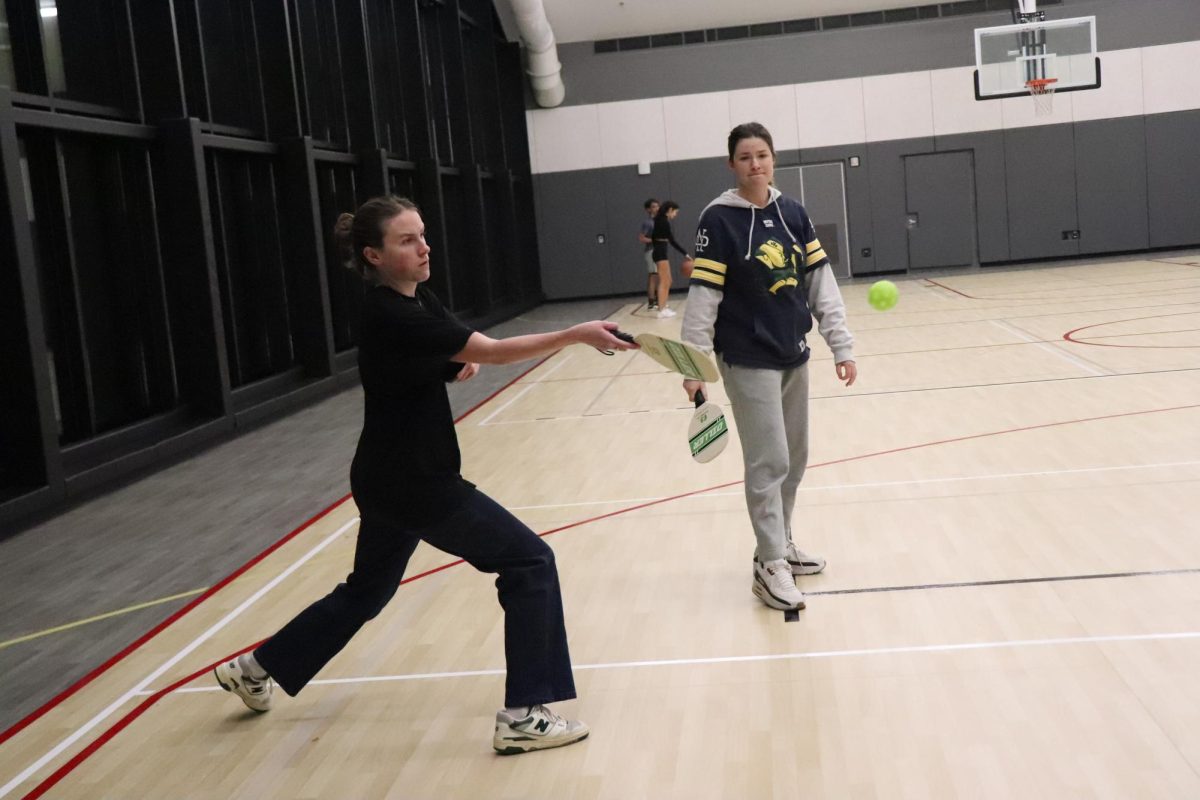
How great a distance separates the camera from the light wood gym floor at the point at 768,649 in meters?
3.17

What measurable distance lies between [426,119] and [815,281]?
505 inches

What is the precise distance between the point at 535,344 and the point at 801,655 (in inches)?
60.8

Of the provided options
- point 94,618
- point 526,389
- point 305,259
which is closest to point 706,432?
point 94,618

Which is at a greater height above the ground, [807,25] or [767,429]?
[807,25]

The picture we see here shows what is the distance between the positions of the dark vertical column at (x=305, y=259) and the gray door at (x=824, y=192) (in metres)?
12.7

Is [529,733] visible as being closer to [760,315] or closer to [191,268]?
[760,315]

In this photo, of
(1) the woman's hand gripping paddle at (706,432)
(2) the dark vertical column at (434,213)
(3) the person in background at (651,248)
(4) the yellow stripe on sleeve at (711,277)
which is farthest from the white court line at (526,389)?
(1) the woman's hand gripping paddle at (706,432)

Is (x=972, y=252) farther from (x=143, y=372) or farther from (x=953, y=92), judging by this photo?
(x=143, y=372)

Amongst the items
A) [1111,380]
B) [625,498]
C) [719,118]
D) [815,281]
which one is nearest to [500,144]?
[719,118]

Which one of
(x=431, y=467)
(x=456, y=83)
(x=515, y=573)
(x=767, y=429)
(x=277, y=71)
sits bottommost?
(x=515, y=573)

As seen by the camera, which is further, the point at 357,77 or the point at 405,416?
the point at 357,77

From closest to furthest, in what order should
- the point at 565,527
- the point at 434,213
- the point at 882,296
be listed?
the point at 565,527, the point at 882,296, the point at 434,213

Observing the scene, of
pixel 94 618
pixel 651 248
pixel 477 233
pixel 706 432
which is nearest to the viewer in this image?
pixel 706 432

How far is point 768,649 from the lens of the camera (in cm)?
402
